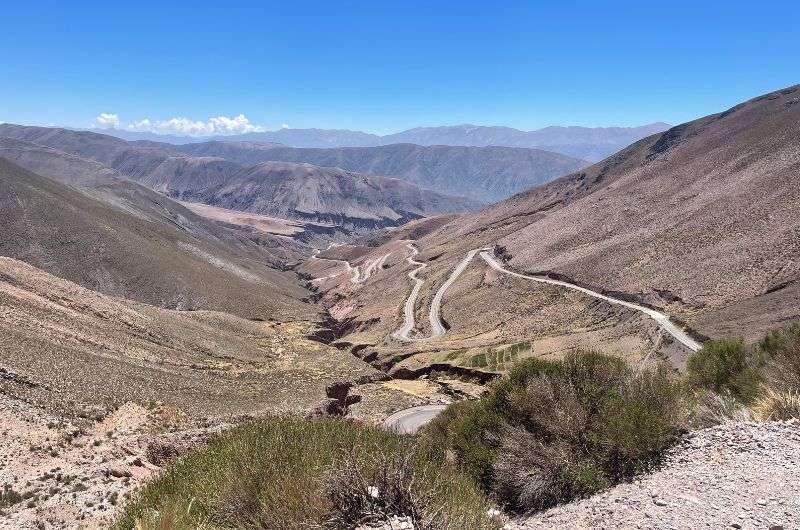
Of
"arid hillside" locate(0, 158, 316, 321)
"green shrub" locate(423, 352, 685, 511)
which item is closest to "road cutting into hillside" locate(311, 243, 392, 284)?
"arid hillside" locate(0, 158, 316, 321)

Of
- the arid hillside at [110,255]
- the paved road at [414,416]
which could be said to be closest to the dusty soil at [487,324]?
the paved road at [414,416]

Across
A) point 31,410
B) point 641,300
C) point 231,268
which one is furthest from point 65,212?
point 641,300

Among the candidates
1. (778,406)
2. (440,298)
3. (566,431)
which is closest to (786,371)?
(778,406)

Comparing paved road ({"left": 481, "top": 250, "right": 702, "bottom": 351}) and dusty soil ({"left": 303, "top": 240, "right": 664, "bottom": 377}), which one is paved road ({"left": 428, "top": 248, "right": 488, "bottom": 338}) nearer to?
dusty soil ({"left": 303, "top": 240, "right": 664, "bottom": 377})

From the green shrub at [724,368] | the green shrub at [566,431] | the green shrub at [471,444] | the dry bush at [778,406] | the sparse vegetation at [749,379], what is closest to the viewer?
the green shrub at [566,431]

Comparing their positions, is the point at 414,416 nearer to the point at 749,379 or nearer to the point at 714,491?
the point at 749,379

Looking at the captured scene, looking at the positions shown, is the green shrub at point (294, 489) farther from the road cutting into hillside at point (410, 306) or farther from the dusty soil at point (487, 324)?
the road cutting into hillside at point (410, 306)

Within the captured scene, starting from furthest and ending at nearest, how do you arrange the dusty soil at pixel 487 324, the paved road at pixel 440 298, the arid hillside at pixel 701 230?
the paved road at pixel 440 298 → the arid hillside at pixel 701 230 → the dusty soil at pixel 487 324
